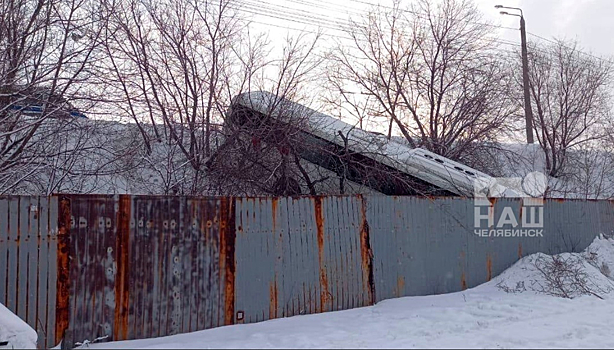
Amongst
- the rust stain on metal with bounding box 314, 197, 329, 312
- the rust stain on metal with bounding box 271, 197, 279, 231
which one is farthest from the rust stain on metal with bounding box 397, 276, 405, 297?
the rust stain on metal with bounding box 271, 197, 279, 231

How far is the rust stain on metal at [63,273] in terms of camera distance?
5.11 meters

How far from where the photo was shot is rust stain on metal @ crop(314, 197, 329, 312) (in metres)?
7.01

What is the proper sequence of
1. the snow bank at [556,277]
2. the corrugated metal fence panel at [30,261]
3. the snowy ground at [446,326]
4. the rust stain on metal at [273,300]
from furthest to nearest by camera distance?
the snow bank at [556,277], the rust stain on metal at [273,300], the snowy ground at [446,326], the corrugated metal fence panel at [30,261]

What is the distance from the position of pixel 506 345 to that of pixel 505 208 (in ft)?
13.7

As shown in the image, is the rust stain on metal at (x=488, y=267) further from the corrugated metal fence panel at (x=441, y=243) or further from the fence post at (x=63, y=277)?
the fence post at (x=63, y=277)

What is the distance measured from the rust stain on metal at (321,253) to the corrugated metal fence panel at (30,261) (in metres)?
3.20

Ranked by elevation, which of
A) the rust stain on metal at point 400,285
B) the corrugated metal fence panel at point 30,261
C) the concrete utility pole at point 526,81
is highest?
the concrete utility pole at point 526,81

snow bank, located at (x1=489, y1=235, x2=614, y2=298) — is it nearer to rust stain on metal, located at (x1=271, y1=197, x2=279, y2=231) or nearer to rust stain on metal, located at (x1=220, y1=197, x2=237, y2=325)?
rust stain on metal, located at (x1=271, y1=197, x2=279, y2=231)

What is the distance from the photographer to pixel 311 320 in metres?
6.54

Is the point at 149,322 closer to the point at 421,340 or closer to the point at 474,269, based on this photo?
the point at 421,340

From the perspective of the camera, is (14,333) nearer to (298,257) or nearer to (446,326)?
(298,257)

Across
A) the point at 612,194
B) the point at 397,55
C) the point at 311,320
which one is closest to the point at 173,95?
the point at 311,320

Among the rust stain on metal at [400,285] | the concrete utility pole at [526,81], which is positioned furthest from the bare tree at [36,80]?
the concrete utility pole at [526,81]

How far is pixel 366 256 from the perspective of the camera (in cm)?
751
